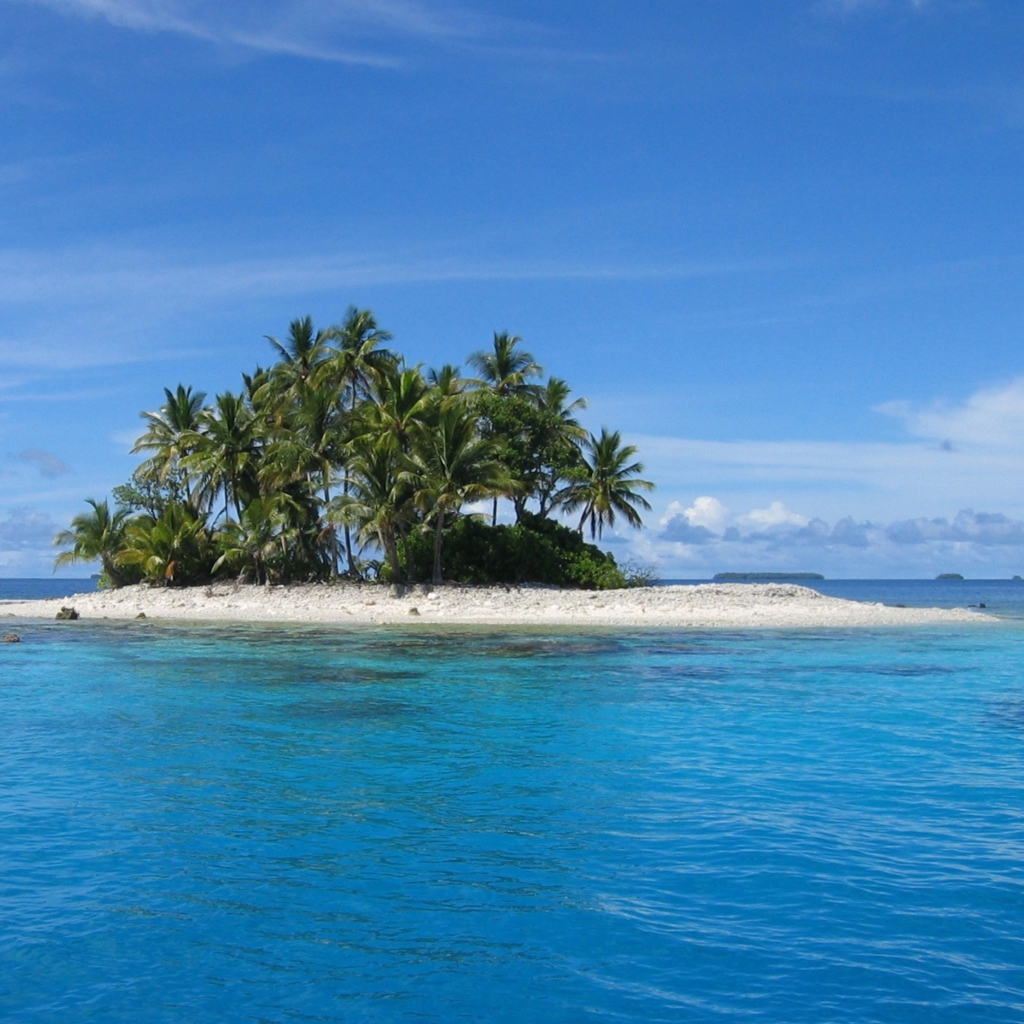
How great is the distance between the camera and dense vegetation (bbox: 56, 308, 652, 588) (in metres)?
37.1

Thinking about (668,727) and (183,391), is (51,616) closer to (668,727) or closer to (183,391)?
(183,391)

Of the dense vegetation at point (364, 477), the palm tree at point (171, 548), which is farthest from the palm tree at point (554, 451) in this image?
the palm tree at point (171, 548)

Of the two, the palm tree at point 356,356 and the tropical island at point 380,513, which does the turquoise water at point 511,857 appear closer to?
the tropical island at point 380,513

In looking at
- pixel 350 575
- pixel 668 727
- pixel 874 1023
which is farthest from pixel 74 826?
pixel 350 575

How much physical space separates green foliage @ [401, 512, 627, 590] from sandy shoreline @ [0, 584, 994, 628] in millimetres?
1602

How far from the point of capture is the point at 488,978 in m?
5.96

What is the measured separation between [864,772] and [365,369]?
34418 mm

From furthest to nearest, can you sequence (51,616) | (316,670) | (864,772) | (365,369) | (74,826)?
(365,369), (51,616), (316,670), (864,772), (74,826)

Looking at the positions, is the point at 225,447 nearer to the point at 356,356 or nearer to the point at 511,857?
the point at 356,356

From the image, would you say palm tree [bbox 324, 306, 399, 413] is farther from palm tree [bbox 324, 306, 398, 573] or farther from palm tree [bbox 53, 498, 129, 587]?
palm tree [bbox 53, 498, 129, 587]

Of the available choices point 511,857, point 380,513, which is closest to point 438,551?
point 380,513

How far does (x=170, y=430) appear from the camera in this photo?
43.6m

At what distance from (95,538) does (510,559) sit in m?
18.3

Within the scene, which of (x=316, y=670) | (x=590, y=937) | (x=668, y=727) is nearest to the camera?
(x=590, y=937)
